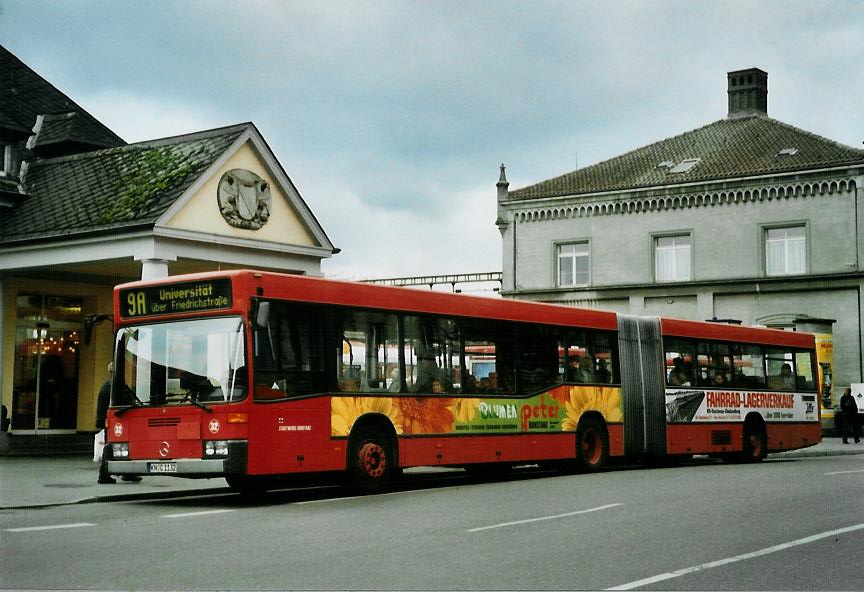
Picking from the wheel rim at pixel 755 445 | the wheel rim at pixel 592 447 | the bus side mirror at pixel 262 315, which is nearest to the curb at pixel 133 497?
the bus side mirror at pixel 262 315

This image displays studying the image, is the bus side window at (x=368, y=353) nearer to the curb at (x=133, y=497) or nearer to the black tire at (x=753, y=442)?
the curb at (x=133, y=497)

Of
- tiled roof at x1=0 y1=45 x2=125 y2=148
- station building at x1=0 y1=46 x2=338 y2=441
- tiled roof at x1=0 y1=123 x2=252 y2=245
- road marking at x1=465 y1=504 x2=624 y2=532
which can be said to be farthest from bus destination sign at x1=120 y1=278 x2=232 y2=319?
tiled roof at x1=0 y1=45 x2=125 y2=148

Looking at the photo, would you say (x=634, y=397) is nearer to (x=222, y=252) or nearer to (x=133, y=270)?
(x=222, y=252)

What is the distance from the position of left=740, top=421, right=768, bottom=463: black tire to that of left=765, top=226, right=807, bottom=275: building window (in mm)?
19952

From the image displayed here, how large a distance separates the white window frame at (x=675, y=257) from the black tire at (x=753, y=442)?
21.5 metres

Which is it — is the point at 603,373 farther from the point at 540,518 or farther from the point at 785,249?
the point at 785,249

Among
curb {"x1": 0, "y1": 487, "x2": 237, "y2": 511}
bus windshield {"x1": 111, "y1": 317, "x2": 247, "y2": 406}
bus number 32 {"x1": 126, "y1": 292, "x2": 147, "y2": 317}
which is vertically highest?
bus number 32 {"x1": 126, "y1": 292, "x2": 147, "y2": 317}

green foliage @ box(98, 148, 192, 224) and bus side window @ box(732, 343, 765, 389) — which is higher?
green foliage @ box(98, 148, 192, 224)

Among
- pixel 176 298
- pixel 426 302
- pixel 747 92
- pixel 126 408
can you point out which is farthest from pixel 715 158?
pixel 126 408

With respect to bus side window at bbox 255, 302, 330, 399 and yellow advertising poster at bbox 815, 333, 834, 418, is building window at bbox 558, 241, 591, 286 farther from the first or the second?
bus side window at bbox 255, 302, 330, 399

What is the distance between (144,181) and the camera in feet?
84.8

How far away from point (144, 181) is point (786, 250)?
28.4 meters

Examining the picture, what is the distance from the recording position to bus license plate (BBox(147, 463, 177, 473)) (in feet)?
50.1

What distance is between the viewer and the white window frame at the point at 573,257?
5028cm
